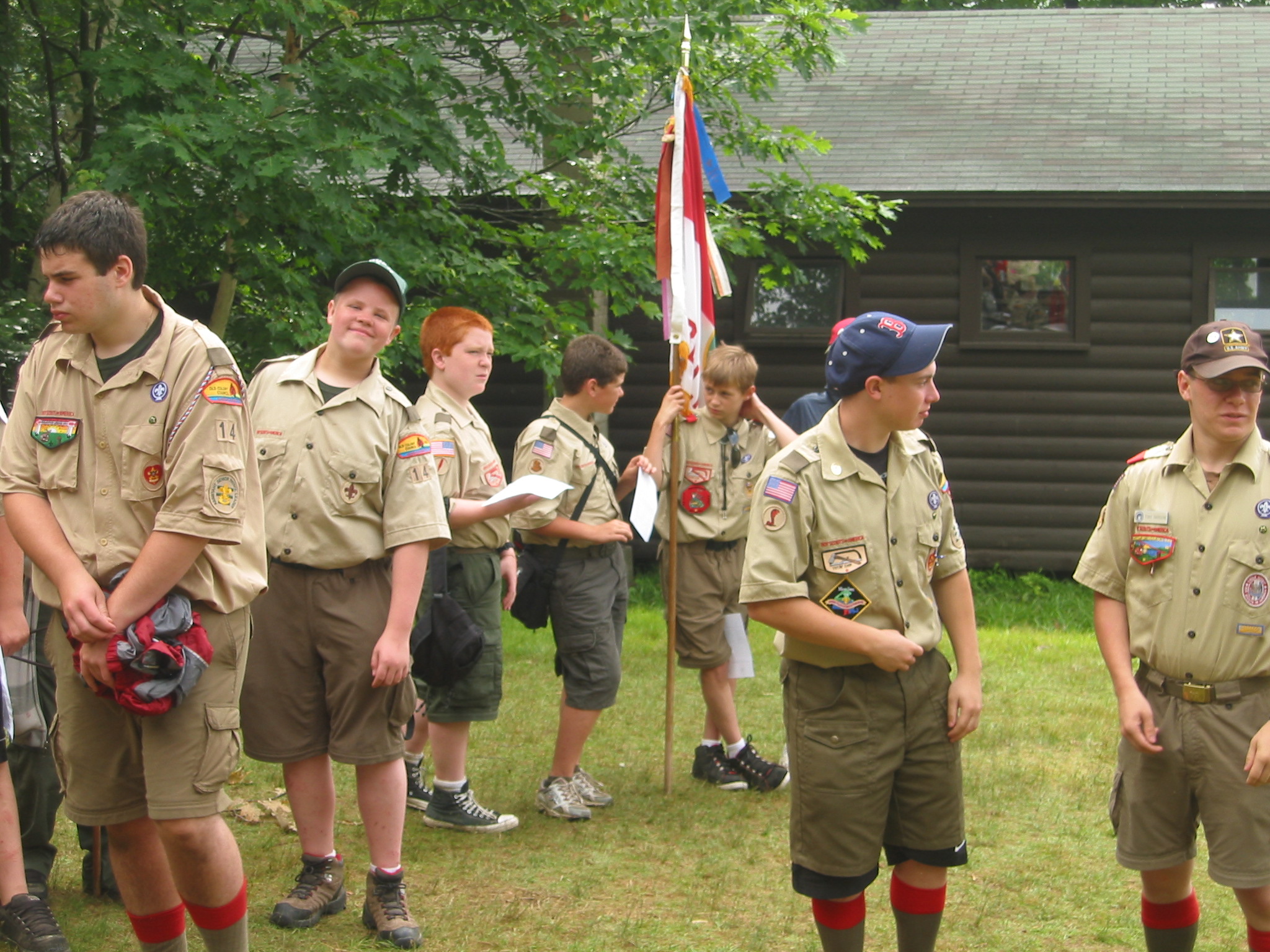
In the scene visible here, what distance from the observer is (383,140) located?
7.17 metres

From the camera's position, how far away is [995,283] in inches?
477

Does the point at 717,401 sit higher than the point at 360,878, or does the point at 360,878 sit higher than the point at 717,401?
the point at 717,401

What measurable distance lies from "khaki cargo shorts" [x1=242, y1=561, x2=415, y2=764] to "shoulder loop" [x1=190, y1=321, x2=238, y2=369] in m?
0.89

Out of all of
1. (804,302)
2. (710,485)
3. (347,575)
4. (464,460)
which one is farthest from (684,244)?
(804,302)

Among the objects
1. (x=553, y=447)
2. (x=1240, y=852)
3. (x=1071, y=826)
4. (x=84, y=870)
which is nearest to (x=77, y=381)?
(x=84, y=870)

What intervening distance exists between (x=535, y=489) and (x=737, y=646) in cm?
176

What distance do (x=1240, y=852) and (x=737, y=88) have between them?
7.26 meters

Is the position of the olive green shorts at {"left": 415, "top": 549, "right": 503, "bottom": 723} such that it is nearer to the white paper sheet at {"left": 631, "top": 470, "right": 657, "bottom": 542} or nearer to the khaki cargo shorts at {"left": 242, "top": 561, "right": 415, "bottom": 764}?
the white paper sheet at {"left": 631, "top": 470, "right": 657, "bottom": 542}

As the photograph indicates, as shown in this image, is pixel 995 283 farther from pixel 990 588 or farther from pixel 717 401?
pixel 717 401

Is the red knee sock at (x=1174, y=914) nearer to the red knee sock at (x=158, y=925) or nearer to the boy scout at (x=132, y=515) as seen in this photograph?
the boy scout at (x=132, y=515)

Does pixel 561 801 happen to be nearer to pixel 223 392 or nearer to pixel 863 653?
pixel 863 653

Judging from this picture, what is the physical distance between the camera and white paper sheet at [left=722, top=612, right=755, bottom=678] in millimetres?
5824

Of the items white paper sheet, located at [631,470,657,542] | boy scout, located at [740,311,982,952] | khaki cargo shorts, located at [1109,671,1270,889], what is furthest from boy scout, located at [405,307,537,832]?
khaki cargo shorts, located at [1109,671,1270,889]

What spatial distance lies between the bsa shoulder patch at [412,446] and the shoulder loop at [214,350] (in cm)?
76
